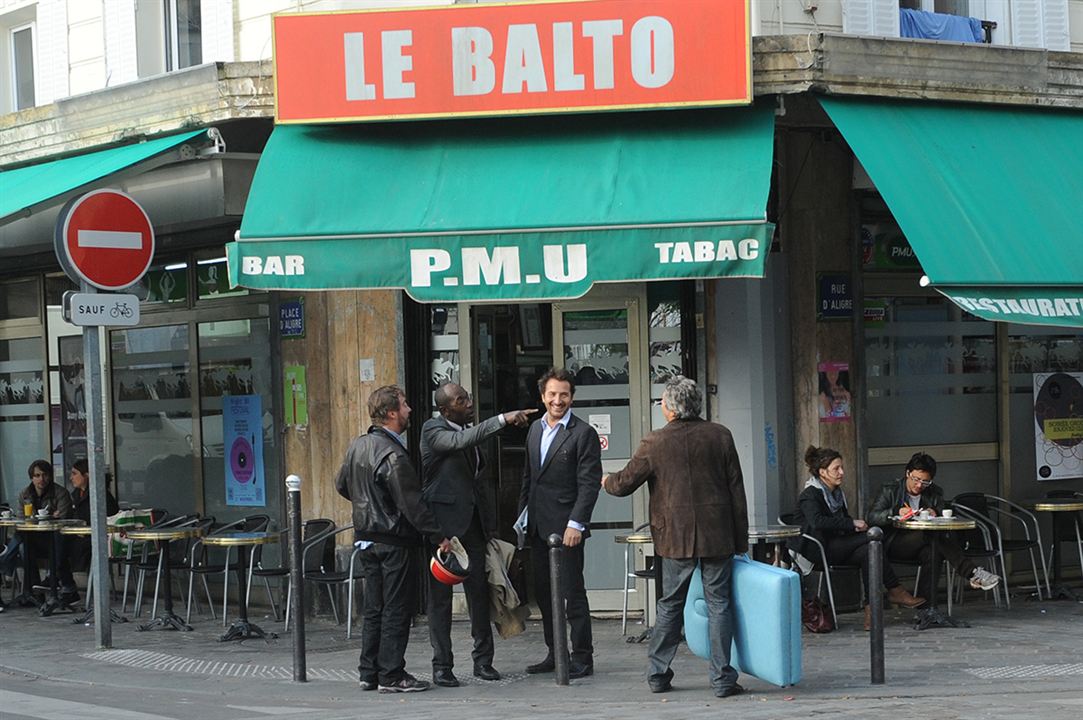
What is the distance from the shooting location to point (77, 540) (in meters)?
14.3

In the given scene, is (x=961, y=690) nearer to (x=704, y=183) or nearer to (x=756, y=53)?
(x=704, y=183)

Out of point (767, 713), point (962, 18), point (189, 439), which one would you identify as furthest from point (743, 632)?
point (189, 439)

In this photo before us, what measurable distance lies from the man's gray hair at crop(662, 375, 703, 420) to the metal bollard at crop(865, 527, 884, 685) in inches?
47.1

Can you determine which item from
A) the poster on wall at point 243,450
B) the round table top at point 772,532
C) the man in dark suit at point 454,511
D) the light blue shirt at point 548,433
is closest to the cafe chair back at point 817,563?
the round table top at point 772,532

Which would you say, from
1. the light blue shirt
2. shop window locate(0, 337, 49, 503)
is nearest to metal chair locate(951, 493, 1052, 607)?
the light blue shirt

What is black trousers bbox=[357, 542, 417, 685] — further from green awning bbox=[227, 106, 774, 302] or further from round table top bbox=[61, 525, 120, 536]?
round table top bbox=[61, 525, 120, 536]

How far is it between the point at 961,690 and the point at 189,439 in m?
7.83

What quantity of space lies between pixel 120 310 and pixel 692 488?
4.60 meters

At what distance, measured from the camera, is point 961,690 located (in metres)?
8.80

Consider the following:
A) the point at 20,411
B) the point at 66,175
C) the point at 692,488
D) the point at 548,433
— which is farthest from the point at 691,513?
the point at 20,411

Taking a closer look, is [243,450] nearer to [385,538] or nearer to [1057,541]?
[385,538]

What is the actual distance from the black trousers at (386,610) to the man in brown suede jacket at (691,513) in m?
1.37

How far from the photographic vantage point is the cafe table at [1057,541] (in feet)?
40.2

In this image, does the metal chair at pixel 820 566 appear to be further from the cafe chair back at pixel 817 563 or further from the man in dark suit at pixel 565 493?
the man in dark suit at pixel 565 493
